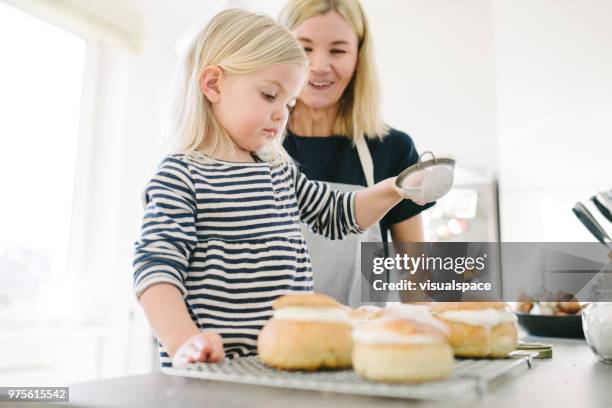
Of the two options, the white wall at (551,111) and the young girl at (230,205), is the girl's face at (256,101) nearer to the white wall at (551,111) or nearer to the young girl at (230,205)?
the young girl at (230,205)

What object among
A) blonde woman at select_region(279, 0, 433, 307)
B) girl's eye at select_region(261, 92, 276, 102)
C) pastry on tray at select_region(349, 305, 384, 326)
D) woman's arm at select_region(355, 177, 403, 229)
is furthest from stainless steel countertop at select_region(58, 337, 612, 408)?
blonde woman at select_region(279, 0, 433, 307)

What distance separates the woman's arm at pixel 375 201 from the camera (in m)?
0.73

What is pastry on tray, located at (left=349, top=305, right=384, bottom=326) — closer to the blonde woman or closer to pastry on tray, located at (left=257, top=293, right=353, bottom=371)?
pastry on tray, located at (left=257, top=293, right=353, bottom=371)

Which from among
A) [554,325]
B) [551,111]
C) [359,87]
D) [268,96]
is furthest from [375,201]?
[551,111]

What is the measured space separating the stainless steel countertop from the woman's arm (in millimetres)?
296

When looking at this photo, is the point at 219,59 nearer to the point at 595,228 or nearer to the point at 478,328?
the point at 478,328

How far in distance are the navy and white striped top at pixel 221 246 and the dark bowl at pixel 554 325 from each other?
0.50 m

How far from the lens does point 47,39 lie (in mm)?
2535

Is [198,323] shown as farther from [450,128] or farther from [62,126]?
[450,128]

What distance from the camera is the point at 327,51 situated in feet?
3.95

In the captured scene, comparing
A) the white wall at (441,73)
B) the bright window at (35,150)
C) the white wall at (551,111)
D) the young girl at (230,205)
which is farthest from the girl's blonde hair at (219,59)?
the white wall at (441,73)

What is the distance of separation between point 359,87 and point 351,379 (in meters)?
0.95

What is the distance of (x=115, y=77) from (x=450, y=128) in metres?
1.79

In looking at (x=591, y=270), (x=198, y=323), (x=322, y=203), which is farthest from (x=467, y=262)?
(x=198, y=323)
